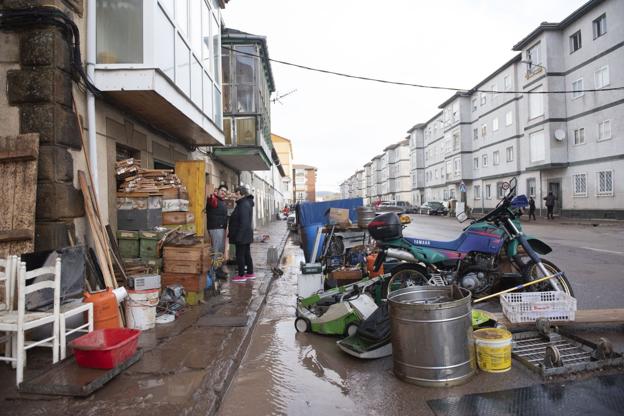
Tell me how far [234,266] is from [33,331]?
21.5 ft

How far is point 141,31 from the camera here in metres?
5.99

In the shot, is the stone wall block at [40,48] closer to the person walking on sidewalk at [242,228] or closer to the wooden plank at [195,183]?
the wooden plank at [195,183]

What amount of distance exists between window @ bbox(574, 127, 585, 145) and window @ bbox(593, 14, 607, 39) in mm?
5477

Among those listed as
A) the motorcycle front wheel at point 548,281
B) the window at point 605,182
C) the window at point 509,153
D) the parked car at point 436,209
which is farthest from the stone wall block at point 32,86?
the parked car at point 436,209

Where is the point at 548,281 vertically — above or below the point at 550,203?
below

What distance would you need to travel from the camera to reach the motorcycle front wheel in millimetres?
5605

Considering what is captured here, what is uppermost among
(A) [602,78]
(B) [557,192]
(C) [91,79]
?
(A) [602,78]

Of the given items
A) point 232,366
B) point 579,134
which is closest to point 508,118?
point 579,134

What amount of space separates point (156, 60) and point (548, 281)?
605 cm

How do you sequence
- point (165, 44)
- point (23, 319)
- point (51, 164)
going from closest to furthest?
point (23, 319) < point (51, 164) < point (165, 44)

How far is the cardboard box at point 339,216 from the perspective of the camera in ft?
32.3

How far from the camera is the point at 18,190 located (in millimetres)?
4707

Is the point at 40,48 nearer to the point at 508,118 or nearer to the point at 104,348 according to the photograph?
the point at 104,348

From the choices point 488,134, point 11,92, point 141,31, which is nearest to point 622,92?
point 488,134
